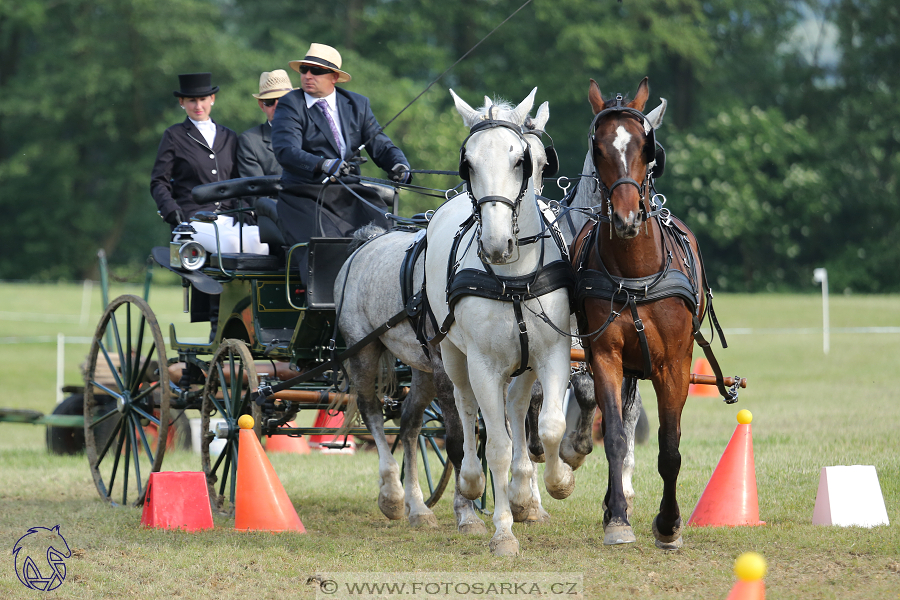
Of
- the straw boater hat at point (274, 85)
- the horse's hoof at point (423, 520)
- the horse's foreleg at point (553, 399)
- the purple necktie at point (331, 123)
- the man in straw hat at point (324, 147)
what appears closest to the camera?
the horse's foreleg at point (553, 399)

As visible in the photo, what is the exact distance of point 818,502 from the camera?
18.0 ft

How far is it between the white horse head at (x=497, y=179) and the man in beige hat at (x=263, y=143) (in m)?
3.70

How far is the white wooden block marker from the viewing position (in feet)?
17.5

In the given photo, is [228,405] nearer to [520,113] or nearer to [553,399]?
[553,399]

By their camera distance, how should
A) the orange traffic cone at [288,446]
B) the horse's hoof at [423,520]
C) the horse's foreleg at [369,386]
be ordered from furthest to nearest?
1. the orange traffic cone at [288,446]
2. the horse's foreleg at [369,386]
3. the horse's hoof at [423,520]

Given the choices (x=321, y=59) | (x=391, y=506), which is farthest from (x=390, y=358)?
(x=321, y=59)

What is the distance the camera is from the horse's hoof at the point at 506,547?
490 centimetres

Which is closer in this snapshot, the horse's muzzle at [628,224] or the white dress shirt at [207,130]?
the horse's muzzle at [628,224]

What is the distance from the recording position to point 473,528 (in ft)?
18.7

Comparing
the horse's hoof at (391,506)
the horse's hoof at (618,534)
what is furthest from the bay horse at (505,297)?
the horse's hoof at (391,506)

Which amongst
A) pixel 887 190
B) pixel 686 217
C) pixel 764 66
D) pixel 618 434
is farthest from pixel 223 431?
pixel 764 66

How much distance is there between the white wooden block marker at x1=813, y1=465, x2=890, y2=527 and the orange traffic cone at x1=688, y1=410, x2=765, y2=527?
1.20 feet

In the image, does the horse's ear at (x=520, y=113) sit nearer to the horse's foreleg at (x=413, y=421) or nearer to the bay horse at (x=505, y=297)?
the bay horse at (x=505, y=297)

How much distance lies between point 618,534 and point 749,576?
2121mm
